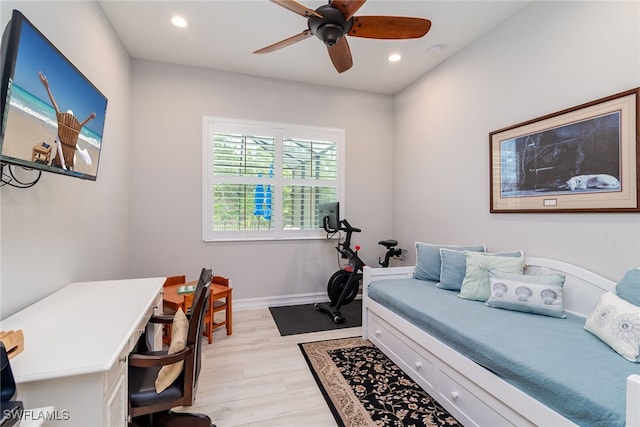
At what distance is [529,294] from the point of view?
200 centimetres

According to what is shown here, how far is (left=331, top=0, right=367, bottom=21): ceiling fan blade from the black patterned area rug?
8.69ft

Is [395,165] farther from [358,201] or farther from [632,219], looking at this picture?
[632,219]

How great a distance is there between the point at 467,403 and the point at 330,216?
2340 mm

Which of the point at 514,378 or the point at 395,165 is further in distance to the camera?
the point at 395,165

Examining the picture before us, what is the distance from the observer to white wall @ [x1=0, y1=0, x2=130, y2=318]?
1417mm

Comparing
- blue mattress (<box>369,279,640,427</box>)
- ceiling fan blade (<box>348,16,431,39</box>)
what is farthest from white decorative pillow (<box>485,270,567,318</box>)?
ceiling fan blade (<box>348,16,431,39</box>)

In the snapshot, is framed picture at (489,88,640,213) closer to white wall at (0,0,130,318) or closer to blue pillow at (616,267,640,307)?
blue pillow at (616,267,640,307)

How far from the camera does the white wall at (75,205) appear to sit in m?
1.42

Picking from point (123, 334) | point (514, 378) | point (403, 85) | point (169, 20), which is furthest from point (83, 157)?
point (403, 85)

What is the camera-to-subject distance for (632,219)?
→ 1.75 m

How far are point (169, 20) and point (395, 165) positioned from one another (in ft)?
10.7

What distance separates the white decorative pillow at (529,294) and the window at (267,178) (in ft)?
7.61

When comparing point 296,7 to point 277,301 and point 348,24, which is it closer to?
point 348,24

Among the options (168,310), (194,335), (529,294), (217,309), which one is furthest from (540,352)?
(168,310)
